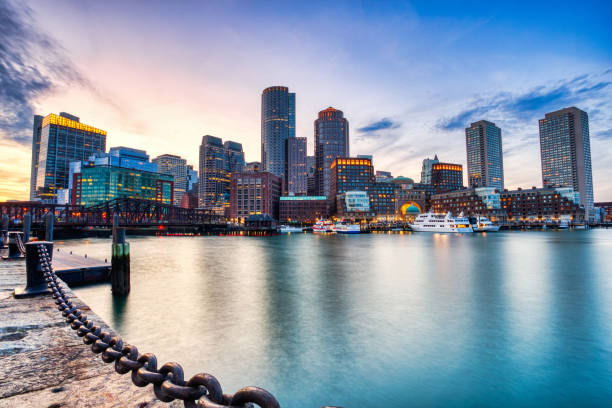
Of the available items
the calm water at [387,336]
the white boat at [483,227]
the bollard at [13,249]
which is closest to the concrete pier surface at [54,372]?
the calm water at [387,336]

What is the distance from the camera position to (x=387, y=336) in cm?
1521

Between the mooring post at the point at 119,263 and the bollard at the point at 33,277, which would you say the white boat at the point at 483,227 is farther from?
the bollard at the point at 33,277

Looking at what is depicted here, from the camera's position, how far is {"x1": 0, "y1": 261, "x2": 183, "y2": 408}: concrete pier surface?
12.6 feet

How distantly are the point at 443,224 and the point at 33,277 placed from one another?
154624 millimetres

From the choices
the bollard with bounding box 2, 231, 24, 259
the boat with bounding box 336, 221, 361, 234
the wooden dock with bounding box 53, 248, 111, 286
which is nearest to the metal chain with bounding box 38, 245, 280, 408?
the wooden dock with bounding box 53, 248, 111, 286

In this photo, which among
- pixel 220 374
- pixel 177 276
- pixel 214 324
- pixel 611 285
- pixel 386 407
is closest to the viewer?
pixel 386 407

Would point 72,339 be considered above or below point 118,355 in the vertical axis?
below

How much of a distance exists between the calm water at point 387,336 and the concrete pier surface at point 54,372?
5838 mm

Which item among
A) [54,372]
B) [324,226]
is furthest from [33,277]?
[324,226]

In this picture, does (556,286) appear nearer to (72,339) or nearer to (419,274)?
(419,274)

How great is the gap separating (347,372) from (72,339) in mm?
8974

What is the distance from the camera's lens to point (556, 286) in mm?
26953

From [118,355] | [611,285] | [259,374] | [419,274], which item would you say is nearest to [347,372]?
[259,374]

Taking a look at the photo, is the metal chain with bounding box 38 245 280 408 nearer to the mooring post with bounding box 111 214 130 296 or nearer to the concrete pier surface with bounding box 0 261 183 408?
the concrete pier surface with bounding box 0 261 183 408
